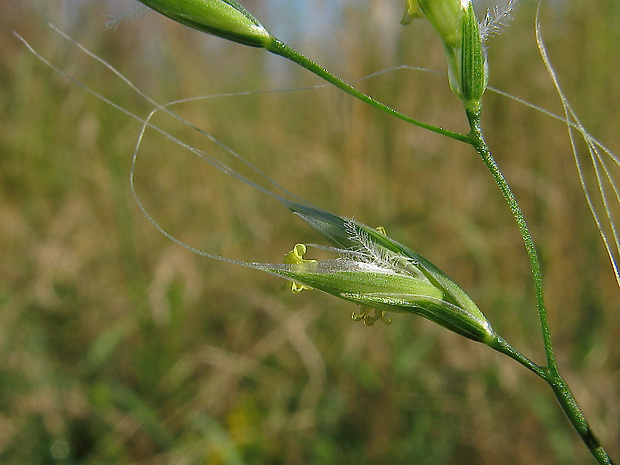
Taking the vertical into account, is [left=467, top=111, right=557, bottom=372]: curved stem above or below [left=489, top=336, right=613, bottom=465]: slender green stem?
above

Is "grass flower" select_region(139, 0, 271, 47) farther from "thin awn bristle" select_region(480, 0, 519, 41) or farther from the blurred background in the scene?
the blurred background

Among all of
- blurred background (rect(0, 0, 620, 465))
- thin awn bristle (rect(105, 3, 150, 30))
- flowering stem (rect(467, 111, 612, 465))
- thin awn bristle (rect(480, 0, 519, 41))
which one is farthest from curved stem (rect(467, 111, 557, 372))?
blurred background (rect(0, 0, 620, 465))

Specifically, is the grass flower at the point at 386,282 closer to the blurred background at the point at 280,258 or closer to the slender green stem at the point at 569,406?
the slender green stem at the point at 569,406

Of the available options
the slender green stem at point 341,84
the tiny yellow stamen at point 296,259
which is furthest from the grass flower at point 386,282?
the slender green stem at point 341,84

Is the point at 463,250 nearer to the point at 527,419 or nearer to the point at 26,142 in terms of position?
the point at 527,419

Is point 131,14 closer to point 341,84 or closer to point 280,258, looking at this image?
point 341,84

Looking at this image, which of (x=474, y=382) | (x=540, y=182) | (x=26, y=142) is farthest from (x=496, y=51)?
(x=26, y=142)
